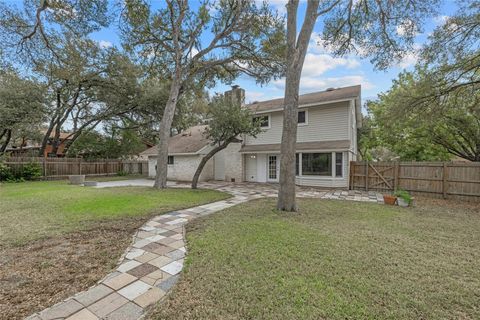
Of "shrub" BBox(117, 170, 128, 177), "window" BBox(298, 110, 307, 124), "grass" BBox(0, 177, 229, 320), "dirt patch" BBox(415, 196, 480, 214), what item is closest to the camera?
"grass" BBox(0, 177, 229, 320)

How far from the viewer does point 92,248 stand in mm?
3951

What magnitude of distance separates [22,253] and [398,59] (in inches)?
526

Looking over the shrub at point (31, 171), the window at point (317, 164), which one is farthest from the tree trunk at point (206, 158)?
the shrub at point (31, 171)

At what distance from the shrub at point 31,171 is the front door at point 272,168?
16.2 metres

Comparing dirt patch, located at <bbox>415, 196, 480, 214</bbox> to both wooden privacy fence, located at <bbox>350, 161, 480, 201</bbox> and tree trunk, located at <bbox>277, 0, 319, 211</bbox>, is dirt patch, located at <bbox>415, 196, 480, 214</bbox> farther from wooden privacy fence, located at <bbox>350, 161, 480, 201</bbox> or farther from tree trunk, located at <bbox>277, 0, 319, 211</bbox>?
tree trunk, located at <bbox>277, 0, 319, 211</bbox>

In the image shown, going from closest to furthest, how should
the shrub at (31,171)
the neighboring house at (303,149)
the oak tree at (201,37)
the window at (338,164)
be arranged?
the oak tree at (201,37)
the window at (338,164)
the neighboring house at (303,149)
the shrub at (31,171)

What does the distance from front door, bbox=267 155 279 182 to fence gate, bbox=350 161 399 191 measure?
428 cm

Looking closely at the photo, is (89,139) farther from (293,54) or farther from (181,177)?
(293,54)

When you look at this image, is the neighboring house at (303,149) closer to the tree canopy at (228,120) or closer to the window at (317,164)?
the window at (317,164)

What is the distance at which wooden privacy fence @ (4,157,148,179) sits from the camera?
15.0 meters

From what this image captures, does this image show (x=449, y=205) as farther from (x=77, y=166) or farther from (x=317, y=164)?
(x=77, y=166)

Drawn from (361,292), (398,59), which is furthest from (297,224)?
(398,59)

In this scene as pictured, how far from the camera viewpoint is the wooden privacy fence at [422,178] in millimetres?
9105

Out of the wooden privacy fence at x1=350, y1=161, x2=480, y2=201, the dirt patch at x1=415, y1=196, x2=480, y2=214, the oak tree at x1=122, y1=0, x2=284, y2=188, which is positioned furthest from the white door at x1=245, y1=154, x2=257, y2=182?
the dirt patch at x1=415, y1=196, x2=480, y2=214
